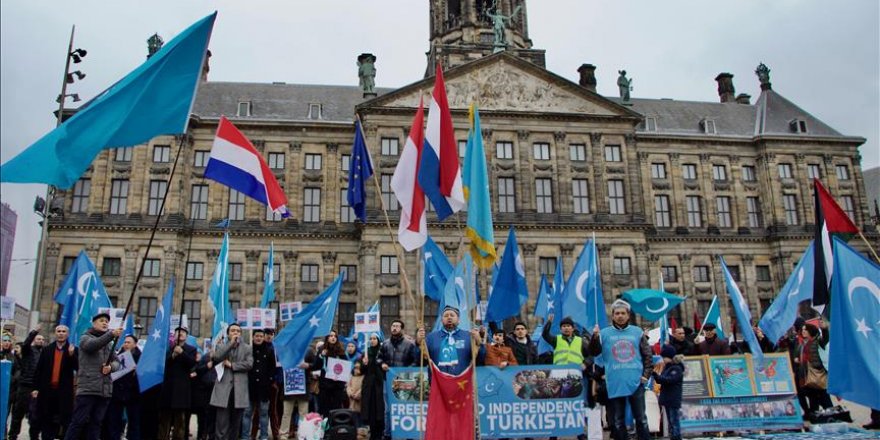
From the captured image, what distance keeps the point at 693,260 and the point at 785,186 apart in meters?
8.51

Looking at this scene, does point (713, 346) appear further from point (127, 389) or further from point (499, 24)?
point (499, 24)

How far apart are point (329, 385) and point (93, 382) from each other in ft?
16.5

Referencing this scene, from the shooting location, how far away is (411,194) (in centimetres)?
977

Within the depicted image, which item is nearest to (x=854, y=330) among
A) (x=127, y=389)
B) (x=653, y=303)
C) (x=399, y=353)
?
(x=399, y=353)

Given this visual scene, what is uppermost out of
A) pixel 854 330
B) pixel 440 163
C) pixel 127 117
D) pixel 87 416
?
pixel 127 117

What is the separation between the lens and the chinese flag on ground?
8.52m

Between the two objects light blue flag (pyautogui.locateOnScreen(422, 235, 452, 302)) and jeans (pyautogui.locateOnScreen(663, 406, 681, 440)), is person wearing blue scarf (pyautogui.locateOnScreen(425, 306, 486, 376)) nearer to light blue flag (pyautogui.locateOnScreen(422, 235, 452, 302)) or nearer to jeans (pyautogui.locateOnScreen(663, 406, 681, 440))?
jeans (pyautogui.locateOnScreen(663, 406, 681, 440))

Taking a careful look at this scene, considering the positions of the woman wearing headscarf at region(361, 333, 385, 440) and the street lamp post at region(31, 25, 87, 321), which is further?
the street lamp post at region(31, 25, 87, 321)

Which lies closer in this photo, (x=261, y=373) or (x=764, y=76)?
(x=261, y=373)

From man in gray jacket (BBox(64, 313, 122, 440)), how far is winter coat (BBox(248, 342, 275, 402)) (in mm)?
2867

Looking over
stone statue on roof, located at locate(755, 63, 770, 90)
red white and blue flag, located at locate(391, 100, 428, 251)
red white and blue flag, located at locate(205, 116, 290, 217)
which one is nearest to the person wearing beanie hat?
red white and blue flag, located at locate(391, 100, 428, 251)

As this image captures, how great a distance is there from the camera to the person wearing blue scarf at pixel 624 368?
973 centimetres

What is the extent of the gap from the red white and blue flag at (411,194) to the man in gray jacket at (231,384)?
3.86m

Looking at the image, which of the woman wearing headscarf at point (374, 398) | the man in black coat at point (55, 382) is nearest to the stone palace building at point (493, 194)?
the woman wearing headscarf at point (374, 398)
